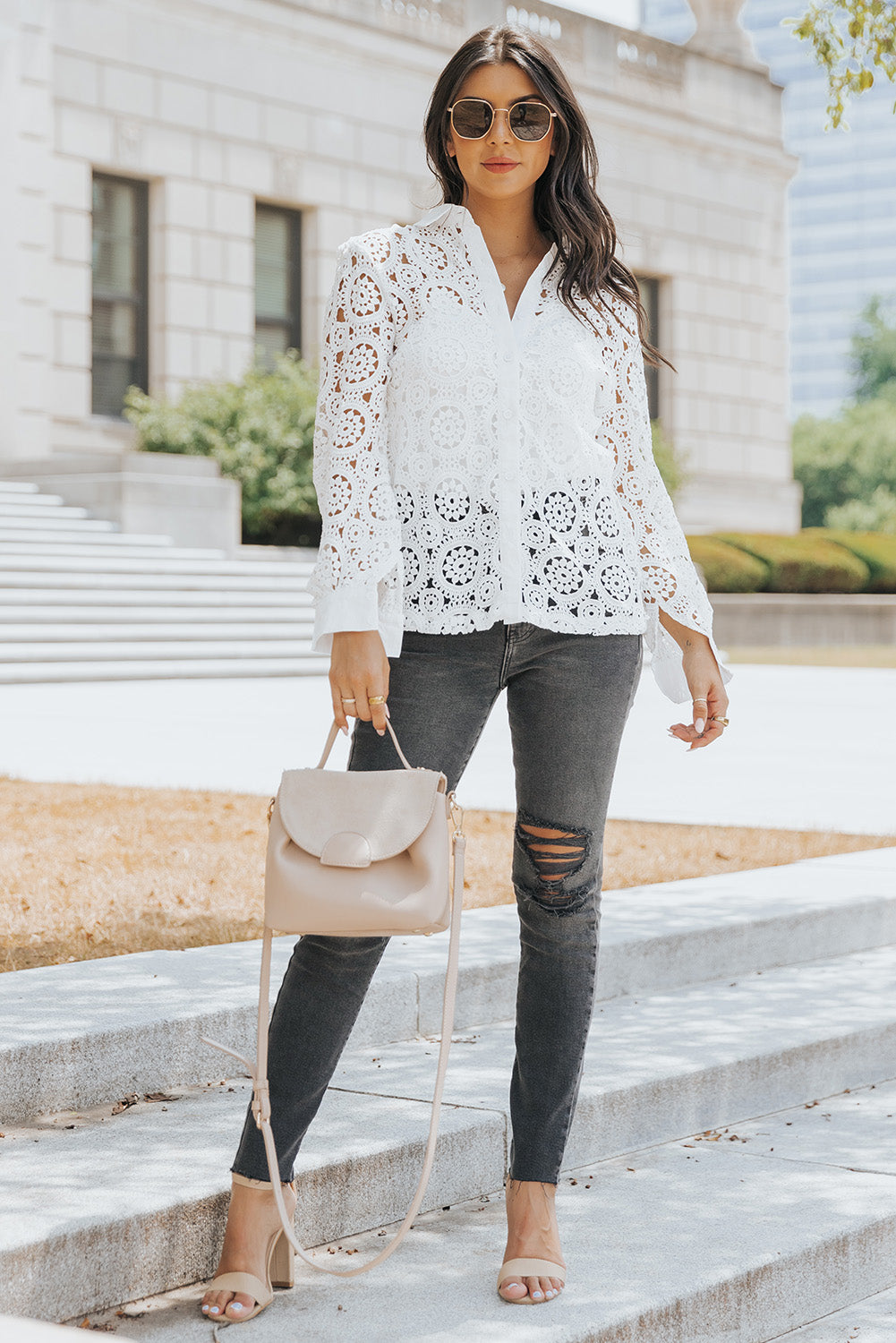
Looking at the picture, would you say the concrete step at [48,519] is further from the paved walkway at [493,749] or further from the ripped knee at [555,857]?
the ripped knee at [555,857]

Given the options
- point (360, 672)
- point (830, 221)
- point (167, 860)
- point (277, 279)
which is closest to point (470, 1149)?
point (360, 672)

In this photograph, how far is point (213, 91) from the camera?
2348cm

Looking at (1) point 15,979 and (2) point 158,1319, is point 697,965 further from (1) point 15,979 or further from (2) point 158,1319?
(2) point 158,1319

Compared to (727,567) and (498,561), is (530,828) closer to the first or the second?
(498,561)

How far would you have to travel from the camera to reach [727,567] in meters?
24.0

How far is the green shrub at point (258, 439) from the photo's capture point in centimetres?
2062

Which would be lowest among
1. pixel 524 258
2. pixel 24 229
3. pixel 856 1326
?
pixel 856 1326

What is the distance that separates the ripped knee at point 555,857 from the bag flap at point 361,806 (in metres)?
0.26

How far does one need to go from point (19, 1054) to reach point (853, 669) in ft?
52.7

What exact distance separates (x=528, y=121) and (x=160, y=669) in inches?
458

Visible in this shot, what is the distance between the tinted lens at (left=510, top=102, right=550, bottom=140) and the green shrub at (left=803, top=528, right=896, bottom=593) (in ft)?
81.2

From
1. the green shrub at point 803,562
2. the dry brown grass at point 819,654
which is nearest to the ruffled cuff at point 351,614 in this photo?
the dry brown grass at point 819,654

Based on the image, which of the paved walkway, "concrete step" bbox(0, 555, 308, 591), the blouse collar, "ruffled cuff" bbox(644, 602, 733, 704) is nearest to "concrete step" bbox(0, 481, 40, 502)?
"concrete step" bbox(0, 555, 308, 591)

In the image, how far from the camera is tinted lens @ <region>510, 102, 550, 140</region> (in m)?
2.90
